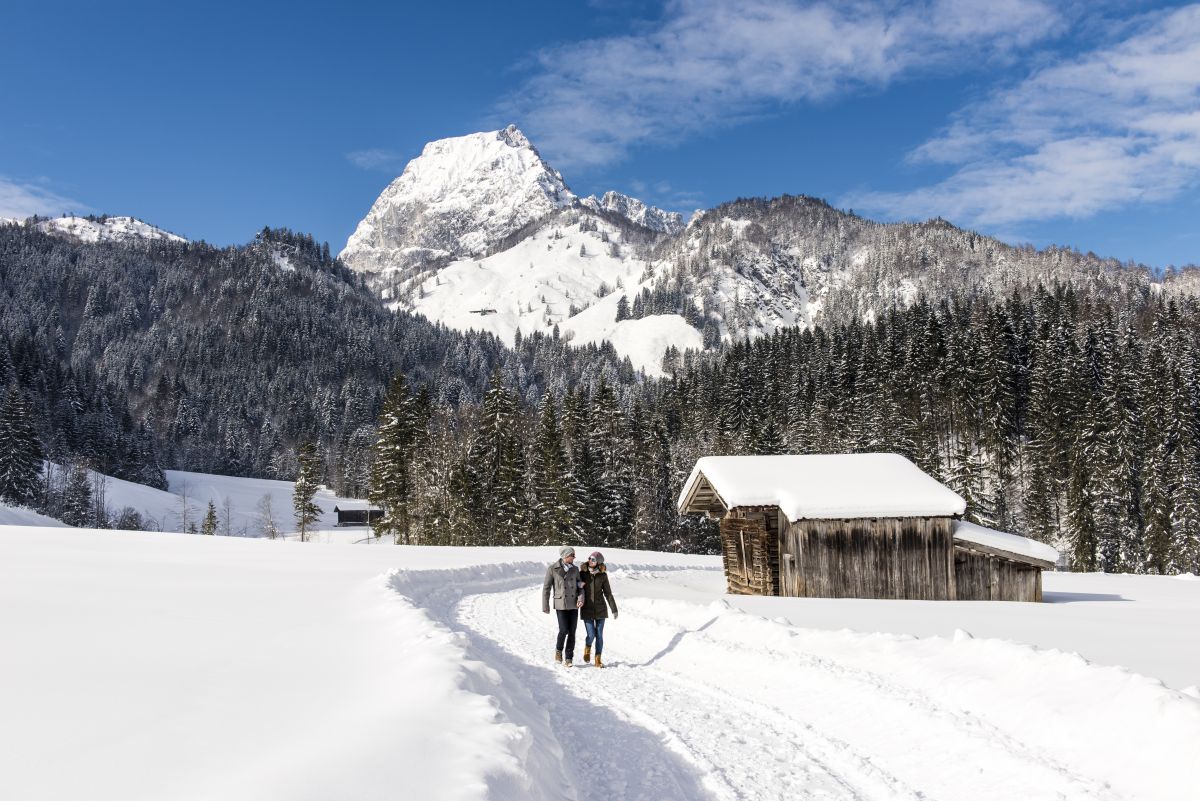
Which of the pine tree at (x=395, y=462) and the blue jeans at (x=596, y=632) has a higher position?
the pine tree at (x=395, y=462)

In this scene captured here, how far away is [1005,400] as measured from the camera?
7462cm

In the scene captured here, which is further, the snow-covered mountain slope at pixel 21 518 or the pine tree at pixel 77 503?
the pine tree at pixel 77 503

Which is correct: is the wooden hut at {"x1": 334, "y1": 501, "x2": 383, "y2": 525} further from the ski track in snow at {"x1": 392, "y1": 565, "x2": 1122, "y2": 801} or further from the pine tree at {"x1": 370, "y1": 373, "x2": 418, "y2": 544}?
the ski track in snow at {"x1": 392, "y1": 565, "x2": 1122, "y2": 801}

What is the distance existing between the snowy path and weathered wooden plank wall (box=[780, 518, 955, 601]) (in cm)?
1331

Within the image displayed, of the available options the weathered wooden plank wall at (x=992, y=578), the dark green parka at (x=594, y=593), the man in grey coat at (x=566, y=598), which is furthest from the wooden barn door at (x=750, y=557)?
the man in grey coat at (x=566, y=598)

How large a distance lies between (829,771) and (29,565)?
23380 millimetres

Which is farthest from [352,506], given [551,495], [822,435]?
[822,435]

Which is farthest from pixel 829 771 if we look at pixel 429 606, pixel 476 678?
pixel 429 606

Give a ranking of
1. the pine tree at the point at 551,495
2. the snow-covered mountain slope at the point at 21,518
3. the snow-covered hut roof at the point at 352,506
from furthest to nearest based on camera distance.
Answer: the snow-covered hut roof at the point at 352,506 → the pine tree at the point at 551,495 → the snow-covered mountain slope at the point at 21,518

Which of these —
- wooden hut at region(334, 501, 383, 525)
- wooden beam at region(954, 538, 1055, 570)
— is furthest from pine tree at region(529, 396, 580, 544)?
wooden hut at region(334, 501, 383, 525)

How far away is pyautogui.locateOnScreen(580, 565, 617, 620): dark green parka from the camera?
516 inches

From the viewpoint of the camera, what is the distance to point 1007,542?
1040 inches

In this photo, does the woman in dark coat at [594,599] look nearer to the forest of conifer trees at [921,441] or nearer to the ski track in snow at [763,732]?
the ski track in snow at [763,732]

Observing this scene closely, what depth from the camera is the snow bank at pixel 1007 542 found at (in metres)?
25.9
